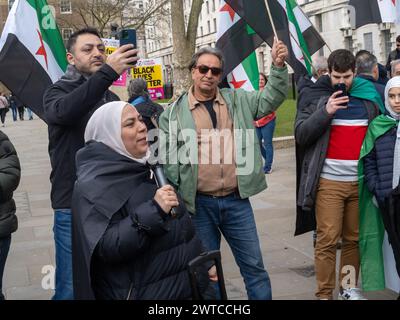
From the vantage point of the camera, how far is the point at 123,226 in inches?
106

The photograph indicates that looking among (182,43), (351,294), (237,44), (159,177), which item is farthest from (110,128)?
(182,43)

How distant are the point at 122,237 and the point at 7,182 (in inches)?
68.6

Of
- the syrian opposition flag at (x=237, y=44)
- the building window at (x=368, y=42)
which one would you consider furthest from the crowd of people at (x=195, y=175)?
the building window at (x=368, y=42)

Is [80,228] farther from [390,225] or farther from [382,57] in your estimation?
[382,57]

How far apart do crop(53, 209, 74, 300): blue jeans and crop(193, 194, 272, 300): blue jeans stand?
81 centimetres

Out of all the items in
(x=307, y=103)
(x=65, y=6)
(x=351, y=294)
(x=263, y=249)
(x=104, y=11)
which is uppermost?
(x=65, y=6)

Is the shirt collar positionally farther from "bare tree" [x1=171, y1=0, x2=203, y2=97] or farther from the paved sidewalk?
"bare tree" [x1=171, y1=0, x2=203, y2=97]

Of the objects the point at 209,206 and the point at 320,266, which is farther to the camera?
the point at 320,266

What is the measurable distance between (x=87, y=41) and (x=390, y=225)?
235cm

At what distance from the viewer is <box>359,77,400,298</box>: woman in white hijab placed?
4328mm

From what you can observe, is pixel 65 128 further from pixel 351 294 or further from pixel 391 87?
pixel 351 294

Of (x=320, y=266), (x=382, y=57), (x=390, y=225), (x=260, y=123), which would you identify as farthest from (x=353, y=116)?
(x=382, y=57)

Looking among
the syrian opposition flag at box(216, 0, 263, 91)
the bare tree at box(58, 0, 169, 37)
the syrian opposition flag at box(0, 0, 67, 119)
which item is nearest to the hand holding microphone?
the syrian opposition flag at box(0, 0, 67, 119)
